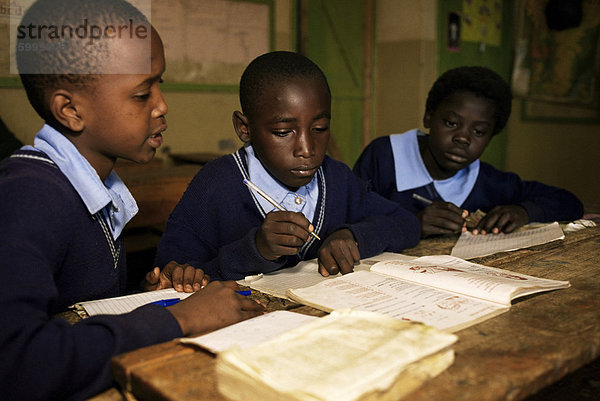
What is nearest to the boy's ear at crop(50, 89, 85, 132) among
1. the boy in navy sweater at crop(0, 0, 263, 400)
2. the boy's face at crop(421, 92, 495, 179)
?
the boy in navy sweater at crop(0, 0, 263, 400)

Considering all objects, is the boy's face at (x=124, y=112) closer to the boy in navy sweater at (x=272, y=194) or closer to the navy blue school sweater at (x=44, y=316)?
the navy blue school sweater at (x=44, y=316)

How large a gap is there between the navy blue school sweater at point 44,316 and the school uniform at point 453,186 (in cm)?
135

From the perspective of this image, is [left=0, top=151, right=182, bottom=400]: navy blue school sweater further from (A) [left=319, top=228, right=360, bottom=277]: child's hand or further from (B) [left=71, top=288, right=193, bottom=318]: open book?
(A) [left=319, top=228, right=360, bottom=277]: child's hand

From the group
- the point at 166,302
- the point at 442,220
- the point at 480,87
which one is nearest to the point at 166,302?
the point at 166,302

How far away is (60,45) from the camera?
933 millimetres

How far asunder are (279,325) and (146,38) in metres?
0.62

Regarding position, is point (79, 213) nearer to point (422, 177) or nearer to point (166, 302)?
point (166, 302)

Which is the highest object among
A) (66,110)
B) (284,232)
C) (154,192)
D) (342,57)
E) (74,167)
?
(342,57)

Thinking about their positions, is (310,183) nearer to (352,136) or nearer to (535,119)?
(352,136)

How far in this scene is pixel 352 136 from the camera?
498 cm

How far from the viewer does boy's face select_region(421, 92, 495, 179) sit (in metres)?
1.87

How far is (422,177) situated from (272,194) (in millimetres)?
798

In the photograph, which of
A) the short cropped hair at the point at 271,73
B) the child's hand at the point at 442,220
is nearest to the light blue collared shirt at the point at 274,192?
the short cropped hair at the point at 271,73

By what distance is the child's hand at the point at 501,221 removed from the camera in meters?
1.68
